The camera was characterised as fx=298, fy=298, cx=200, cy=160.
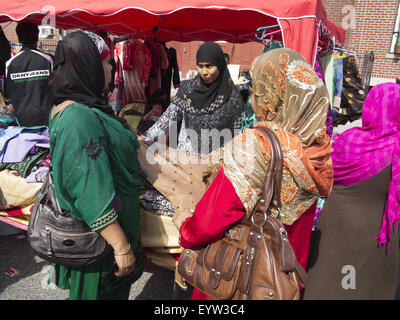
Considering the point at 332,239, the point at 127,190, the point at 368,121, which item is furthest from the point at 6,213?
the point at 368,121

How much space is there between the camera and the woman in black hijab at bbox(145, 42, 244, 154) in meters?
2.69

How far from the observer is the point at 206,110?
2.72 metres

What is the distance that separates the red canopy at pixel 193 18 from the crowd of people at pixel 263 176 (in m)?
1.25

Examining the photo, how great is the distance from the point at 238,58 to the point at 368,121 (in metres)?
15.3

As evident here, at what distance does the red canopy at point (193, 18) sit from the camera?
116 inches

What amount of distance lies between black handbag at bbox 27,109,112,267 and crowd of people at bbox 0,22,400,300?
66 millimetres

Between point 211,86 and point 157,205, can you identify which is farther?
point 211,86

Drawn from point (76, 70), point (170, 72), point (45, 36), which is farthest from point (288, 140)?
point (45, 36)

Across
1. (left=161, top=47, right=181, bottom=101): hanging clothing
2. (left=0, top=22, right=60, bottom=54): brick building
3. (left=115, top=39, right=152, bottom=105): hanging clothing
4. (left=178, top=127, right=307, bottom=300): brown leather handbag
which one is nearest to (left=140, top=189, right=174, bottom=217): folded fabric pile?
(left=178, top=127, right=307, bottom=300): brown leather handbag

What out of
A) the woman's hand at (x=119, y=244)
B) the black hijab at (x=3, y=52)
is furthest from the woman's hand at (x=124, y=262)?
the black hijab at (x=3, y=52)

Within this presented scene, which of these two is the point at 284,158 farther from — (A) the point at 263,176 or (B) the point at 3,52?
(B) the point at 3,52

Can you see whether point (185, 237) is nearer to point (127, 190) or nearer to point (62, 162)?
point (127, 190)

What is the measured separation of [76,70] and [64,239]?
31.1 inches

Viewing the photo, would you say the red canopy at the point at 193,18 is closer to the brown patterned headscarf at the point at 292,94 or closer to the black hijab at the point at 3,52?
the black hijab at the point at 3,52
